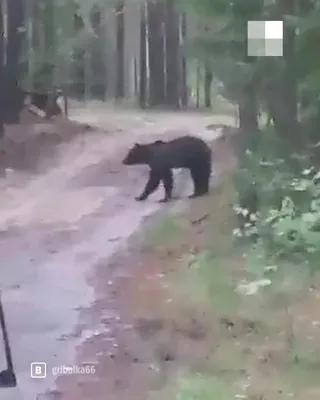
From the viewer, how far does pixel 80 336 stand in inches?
72.1

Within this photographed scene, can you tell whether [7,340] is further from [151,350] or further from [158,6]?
[158,6]

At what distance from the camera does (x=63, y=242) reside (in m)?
1.84

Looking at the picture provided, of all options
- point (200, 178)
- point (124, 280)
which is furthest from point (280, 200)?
point (124, 280)

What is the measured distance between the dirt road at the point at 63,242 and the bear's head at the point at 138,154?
0.6 inches

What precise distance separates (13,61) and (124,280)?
0.53 metres

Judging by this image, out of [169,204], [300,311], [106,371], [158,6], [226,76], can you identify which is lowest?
[106,371]

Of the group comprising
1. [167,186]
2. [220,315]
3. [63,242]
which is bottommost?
[220,315]

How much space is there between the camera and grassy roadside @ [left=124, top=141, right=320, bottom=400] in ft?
5.90

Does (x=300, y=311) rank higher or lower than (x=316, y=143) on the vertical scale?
lower

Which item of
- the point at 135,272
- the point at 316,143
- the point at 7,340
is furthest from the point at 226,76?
the point at 7,340

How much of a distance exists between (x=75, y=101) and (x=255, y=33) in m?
0.41

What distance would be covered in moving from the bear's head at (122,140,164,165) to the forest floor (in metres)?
0.02

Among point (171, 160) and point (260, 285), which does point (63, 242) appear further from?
point (260, 285)

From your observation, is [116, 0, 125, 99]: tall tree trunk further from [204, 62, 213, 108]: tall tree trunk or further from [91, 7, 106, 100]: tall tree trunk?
[204, 62, 213, 108]: tall tree trunk
